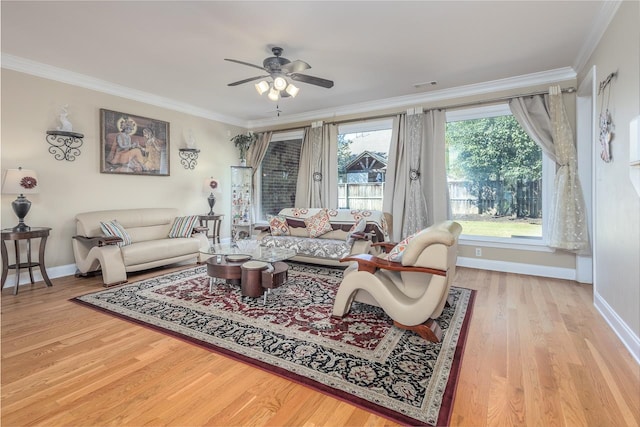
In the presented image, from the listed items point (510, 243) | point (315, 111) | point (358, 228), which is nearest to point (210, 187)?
point (315, 111)

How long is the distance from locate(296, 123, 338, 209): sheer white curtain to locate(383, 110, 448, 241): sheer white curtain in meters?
1.20

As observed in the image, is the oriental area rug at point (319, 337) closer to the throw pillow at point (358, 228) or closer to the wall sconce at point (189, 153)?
the throw pillow at point (358, 228)

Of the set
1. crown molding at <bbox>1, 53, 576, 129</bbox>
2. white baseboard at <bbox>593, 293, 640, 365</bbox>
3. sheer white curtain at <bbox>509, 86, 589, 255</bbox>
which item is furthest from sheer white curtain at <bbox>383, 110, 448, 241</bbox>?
white baseboard at <bbox>593, 293, 640, 365</bbox>

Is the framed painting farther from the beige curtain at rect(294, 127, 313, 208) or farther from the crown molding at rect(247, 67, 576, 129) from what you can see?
the beige curtain at rect(294, 127, 313, 208)

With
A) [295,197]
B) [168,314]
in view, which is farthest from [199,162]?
[168,314]

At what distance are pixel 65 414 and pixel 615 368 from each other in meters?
3.27

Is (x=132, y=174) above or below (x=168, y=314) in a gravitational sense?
above

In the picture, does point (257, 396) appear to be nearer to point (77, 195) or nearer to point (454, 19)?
point (454, 19)

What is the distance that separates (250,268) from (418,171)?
3.10 metres

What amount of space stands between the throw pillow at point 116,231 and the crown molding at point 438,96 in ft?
12.1

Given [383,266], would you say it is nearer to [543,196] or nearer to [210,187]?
[543,196]

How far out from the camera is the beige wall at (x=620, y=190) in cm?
220

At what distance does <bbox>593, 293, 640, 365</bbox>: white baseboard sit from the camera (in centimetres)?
213

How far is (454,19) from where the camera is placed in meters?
2.82
